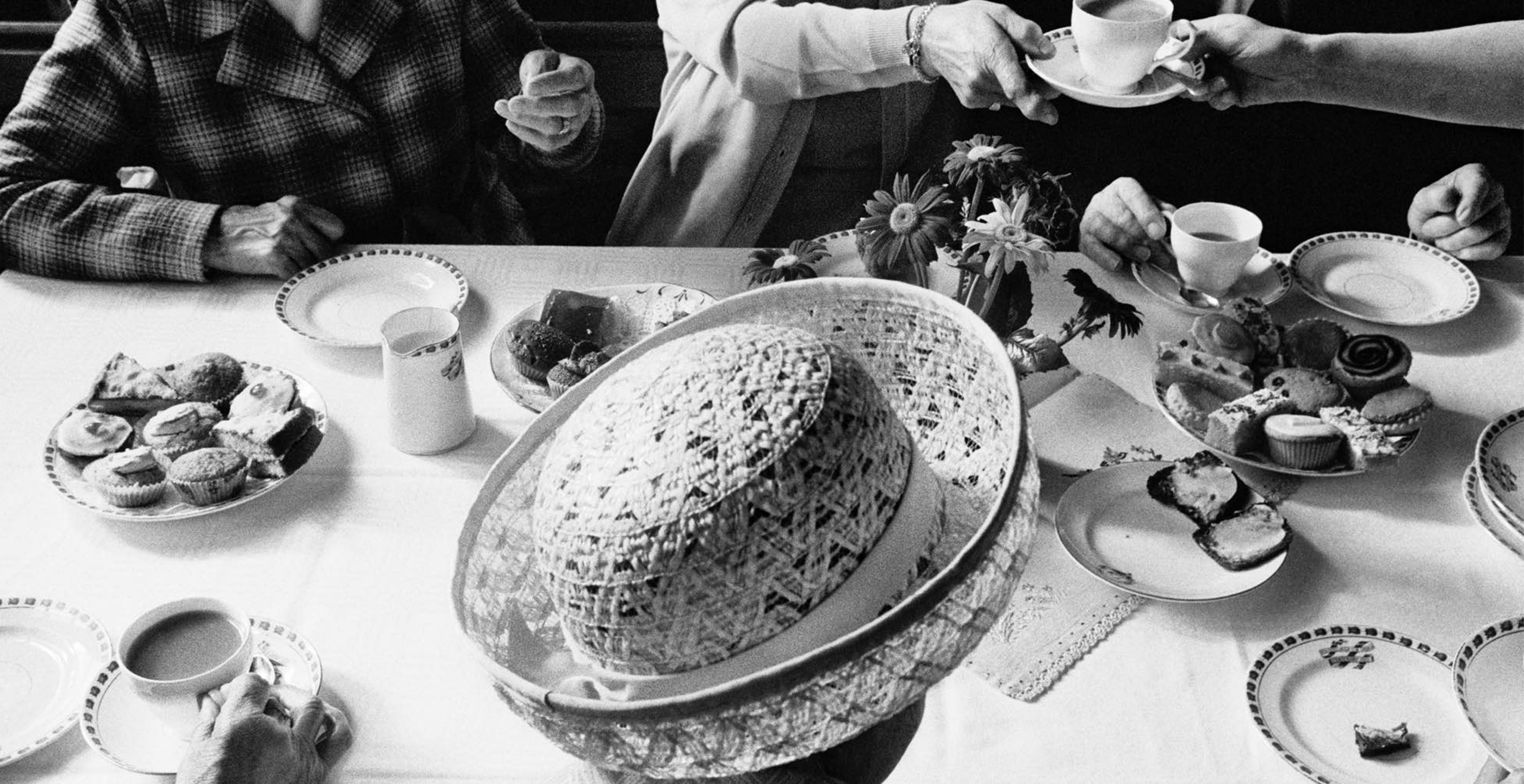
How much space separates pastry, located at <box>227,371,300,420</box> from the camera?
1329mm

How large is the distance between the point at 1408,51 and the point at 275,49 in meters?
1.60

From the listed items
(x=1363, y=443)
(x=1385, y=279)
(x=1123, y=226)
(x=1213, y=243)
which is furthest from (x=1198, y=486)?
(x=1385, y=279)

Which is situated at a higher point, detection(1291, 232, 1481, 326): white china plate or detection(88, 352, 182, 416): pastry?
detection(1291, 232, 1481, 326): white china plate

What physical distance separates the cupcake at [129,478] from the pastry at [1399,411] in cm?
126

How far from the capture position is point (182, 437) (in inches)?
50.4

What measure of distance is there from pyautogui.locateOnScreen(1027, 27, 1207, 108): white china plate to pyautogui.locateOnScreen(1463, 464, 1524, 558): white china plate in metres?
0.55

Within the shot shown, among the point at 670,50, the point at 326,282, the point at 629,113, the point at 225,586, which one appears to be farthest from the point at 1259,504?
the point at 629,113

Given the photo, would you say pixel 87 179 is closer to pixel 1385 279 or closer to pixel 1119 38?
pixel 1119 38

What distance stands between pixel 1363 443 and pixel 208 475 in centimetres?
117

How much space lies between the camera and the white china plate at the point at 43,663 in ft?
3.36

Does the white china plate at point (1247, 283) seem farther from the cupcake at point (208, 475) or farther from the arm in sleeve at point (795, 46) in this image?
the cupcake at point (208, 475)

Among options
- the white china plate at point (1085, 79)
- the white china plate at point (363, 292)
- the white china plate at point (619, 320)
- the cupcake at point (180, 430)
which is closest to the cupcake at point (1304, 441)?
the white china plate at point (1085, 79)

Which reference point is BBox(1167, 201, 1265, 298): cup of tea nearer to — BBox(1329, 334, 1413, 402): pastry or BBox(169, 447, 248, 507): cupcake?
BBox(1329, 334, 1413, 402): pastry

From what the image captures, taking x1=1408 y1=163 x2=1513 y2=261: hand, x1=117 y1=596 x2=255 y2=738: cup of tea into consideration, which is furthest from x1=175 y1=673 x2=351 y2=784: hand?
x1=1408 y1=163 x2=1513 y2=261: hand
